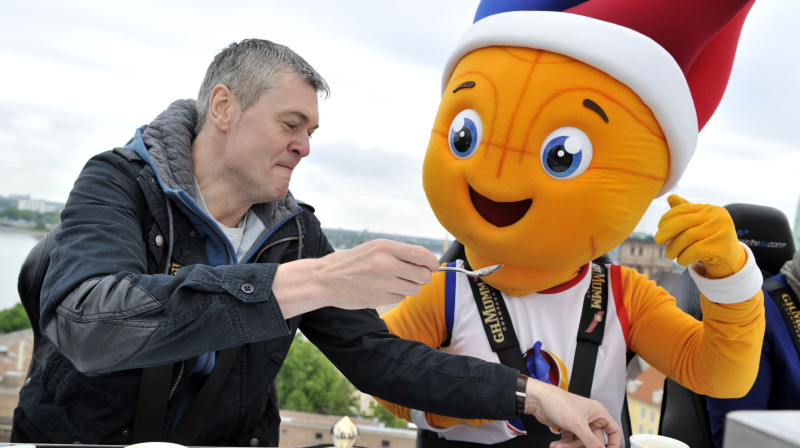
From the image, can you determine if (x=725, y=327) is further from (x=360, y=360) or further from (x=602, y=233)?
(x=360, y=360)

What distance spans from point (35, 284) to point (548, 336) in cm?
110

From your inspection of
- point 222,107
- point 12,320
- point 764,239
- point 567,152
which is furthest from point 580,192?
point 12,320

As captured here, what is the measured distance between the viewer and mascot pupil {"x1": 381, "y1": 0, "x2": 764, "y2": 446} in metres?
1.24

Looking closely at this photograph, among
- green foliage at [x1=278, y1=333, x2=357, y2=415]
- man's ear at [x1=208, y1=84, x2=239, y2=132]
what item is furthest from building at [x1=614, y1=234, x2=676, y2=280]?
green foliage at [x1=278, y1=333, x2=357, y2=415]

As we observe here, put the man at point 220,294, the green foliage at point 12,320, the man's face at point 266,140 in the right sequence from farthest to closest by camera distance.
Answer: the green foliage at point 12,320 → the man's face at point 266,140 → the man at point 220,294

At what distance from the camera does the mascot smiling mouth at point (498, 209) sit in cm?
133

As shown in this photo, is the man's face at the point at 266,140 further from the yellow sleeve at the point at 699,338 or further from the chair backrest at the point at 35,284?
the yellow sleeve at the point at 699,338

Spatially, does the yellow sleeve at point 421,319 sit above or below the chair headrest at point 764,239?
below

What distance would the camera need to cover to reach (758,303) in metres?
1.29

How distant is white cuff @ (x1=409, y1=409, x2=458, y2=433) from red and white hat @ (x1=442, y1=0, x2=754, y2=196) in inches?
29.1

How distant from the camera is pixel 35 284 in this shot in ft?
4.21

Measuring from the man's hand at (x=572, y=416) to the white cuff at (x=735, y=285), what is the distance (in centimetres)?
34

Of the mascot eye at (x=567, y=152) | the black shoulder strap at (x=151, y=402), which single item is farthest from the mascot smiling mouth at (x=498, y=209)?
the black shoulder strap at (x=151, y=402)

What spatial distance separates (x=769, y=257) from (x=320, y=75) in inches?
58.2
